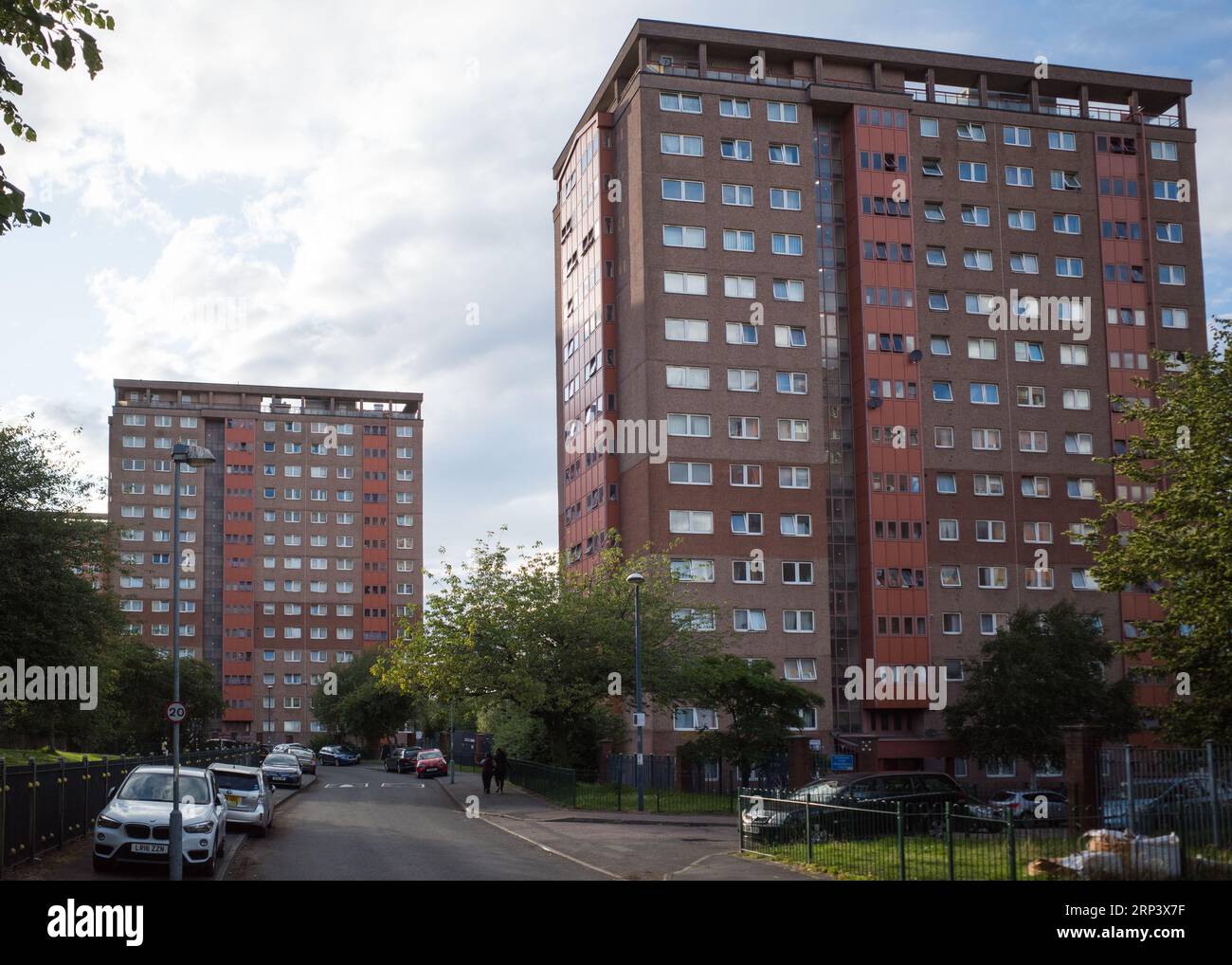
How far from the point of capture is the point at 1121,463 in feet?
112

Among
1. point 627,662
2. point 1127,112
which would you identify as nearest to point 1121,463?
point 627,662

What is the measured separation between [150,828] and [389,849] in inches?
225

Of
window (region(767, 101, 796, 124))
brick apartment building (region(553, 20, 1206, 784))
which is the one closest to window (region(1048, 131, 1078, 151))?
brick apartment building (region(553, 20, 1206, 784))

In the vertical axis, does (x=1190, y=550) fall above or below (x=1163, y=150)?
below

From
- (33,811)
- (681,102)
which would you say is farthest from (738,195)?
(33,811)

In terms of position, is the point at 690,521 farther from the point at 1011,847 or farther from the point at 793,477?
the point at 1011,847

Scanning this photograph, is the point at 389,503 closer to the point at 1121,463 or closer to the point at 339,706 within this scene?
the point at 339,706

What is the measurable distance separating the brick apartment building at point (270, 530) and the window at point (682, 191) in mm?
67728

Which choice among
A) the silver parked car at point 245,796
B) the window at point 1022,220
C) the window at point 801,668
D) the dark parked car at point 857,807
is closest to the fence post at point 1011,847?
the dark parked car at point 857,807

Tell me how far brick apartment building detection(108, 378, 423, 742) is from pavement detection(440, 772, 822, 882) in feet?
292

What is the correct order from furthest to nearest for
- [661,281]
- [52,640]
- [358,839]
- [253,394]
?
[253,394] → [661,281] → [52,640] → [358,839]

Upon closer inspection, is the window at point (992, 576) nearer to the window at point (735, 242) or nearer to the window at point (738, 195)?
the window at point (735, 242)

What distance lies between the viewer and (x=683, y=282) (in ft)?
223

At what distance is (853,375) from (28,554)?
48.7 metres
